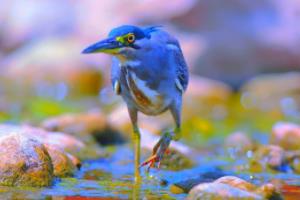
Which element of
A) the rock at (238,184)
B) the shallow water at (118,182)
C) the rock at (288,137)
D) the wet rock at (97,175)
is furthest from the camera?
the rock at (288,137)

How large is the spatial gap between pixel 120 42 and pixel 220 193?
1457mm

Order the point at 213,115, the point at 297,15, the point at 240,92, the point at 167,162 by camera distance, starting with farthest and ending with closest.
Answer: the point at 297,15 < the point at 240,92 < the point at 213,115 < the point at 167,162

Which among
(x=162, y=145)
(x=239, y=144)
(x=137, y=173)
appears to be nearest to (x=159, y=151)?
(x=162, y=145)

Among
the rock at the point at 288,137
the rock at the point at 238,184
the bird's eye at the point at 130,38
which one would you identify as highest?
the bird's eye at the point at 130,38

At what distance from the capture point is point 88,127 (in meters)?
9.23

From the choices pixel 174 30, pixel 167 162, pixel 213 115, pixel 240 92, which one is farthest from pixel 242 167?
pixel 174 30

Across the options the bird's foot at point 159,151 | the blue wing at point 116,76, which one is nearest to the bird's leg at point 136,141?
the bird's foot at point 159,151

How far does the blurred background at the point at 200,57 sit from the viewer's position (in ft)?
44.3

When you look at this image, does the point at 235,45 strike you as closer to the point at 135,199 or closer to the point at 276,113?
the point at 276,113

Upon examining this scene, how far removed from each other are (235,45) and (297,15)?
1.57 metres

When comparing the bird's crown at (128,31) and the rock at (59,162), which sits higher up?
the bird's crown at (128,31)

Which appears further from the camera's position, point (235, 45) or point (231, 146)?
point (235, 45)

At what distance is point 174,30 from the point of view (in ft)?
48.5

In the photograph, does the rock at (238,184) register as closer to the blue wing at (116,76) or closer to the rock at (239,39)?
the blue wing at (116,76)
